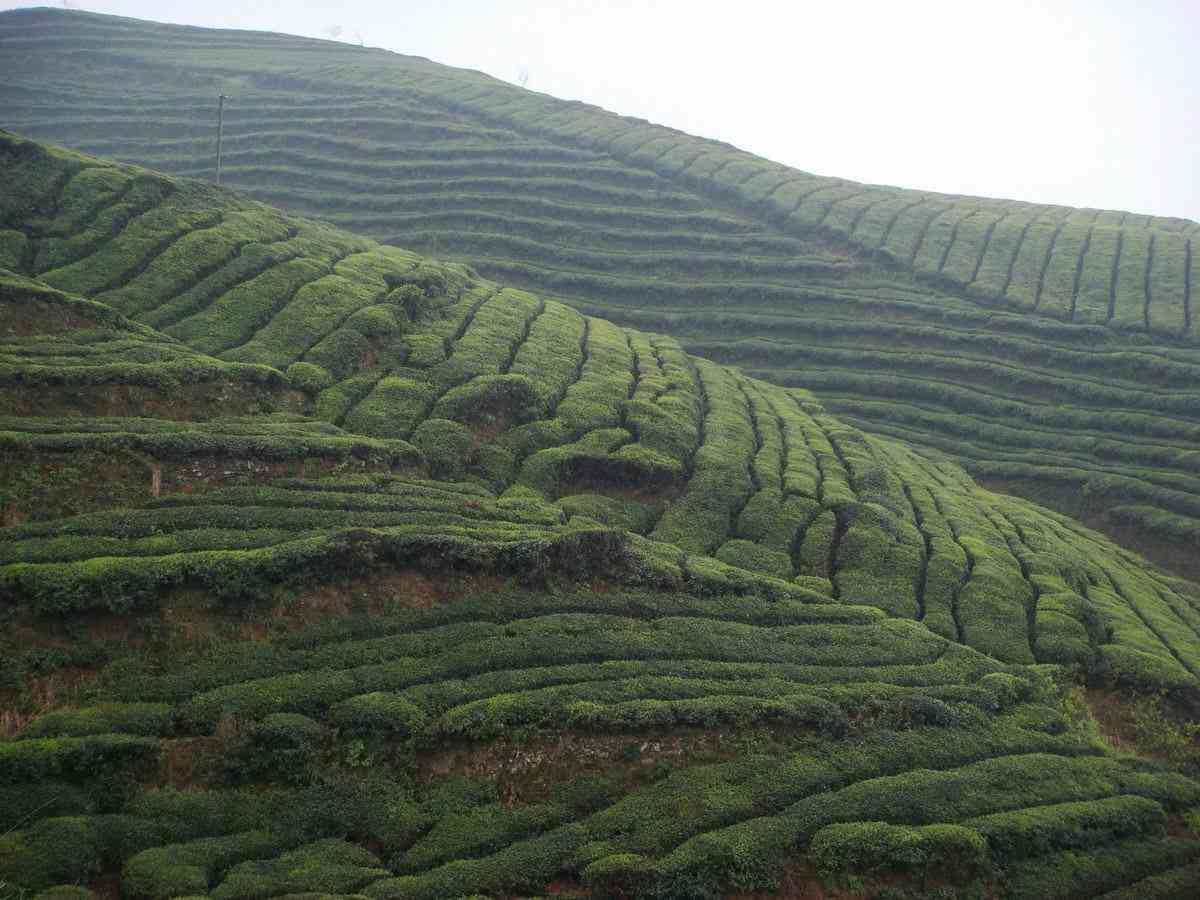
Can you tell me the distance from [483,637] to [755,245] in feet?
168

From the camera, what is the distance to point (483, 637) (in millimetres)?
20266

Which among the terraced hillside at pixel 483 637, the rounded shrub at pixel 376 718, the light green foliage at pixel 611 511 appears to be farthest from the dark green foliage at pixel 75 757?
the light green foliage at pixel 611 511

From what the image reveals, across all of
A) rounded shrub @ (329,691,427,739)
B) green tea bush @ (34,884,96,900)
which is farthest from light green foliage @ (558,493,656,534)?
green tea bush @ (34,884,96,900)

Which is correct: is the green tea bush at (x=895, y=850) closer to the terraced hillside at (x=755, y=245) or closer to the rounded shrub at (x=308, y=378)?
the rounded shrub at (x=308, y=378)

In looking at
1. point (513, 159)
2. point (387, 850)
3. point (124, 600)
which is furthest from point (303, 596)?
point (513, 159)

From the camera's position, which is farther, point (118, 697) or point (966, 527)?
point (966, 527)

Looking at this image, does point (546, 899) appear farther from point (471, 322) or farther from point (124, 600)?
point (471, 322)

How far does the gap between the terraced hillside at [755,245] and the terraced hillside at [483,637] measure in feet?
49.8

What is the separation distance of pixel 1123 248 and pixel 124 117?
81288 mm

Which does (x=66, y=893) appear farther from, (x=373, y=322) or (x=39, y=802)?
(x=373, y=322)

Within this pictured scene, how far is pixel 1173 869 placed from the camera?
740 inches

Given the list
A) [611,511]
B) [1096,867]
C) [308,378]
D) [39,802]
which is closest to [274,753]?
[39,802]

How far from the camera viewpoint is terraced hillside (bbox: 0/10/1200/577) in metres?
48.8

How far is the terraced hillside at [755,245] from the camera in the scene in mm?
48812
